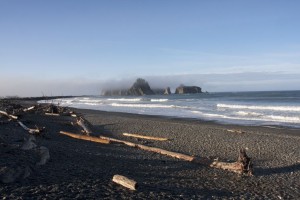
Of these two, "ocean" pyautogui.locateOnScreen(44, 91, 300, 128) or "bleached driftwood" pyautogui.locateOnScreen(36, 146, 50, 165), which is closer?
"bleached driftwood" pyautogui.locateOnScreen(36, 146, 50, 165)

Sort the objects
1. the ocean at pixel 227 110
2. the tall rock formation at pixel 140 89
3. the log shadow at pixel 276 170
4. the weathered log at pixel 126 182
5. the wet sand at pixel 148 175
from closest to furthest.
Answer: the wet sand at pixel 148 175 < the weathered log at pixel 126 182 < the log shadow at pixel 276 170 < the ocean at pixel 227 110 < the tall rock formation at pixel 140 89

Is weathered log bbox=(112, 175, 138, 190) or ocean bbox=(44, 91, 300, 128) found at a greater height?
weathered log bbox=(112, 175, 138, 190)

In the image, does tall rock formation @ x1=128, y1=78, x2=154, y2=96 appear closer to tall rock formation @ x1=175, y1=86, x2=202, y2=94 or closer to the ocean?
tall rock formation @ x1=175, y1=86, x2=202, y2=94

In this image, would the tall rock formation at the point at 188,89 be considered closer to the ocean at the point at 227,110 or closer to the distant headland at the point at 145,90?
the distant headland at the point at 145,90

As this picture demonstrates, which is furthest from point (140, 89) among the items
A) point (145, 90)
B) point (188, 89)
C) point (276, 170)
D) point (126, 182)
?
point (126, 182)

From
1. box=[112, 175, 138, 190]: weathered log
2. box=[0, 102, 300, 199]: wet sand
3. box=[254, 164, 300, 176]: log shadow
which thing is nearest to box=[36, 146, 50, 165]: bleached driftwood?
box=[0, 102, 300, 199]: wet sand

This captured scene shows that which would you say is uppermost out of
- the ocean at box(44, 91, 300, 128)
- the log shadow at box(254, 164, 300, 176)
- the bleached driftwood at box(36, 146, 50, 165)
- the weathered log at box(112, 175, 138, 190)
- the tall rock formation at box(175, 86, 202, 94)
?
the tall rock formation at box(175, 86, 202, 94)

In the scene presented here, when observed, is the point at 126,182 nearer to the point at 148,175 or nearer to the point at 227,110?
the point at 148,175

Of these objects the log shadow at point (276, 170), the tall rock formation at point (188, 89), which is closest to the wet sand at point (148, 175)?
the log shadow at point (276, 170)

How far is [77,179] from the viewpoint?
7.71 meters

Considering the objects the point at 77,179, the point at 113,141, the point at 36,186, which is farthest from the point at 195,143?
the point at 36,186

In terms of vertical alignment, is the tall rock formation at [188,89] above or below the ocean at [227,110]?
above

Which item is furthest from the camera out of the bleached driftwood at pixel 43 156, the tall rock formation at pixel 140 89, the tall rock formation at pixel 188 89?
the tall rock formation at pixel 188 89

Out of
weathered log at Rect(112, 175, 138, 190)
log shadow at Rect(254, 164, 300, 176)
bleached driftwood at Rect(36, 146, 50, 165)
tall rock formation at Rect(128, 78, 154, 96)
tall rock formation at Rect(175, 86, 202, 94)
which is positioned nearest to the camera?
weathered log at Rect(112, 175, 138, 190)
